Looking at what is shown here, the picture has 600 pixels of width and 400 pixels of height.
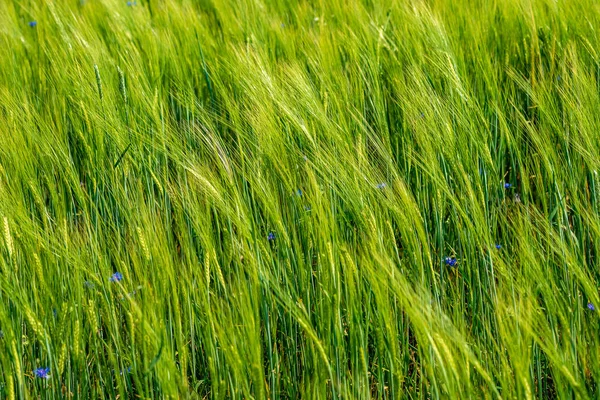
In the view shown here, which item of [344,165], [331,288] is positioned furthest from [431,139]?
[331,288]

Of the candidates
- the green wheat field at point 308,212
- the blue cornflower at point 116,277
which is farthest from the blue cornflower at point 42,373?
the blue cornflower at point 116,277

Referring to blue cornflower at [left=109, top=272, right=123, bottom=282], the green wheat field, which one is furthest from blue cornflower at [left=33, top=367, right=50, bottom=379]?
blue cornflower at [left=109, top=272, right=123, bottom=282]

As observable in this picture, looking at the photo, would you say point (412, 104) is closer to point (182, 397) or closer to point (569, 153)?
point (569, 153)

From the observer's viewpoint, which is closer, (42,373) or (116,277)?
(42,373)

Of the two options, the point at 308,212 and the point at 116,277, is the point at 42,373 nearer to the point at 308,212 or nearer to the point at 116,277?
the point at 116,277

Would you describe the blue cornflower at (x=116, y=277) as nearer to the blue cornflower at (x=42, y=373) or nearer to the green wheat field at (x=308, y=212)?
the green wheat field at (x=308, y=212)

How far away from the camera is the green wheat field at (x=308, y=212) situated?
1.26 metres

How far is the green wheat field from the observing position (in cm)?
126

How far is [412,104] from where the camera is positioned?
5.69 feet

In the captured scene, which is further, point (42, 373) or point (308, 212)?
point (308, 212)

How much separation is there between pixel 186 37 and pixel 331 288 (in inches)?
44.2

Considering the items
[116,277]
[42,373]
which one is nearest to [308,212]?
[116,277]

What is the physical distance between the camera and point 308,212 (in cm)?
153

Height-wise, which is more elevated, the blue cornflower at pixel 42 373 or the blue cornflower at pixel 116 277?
the blue cornflower at pixel 116 277
